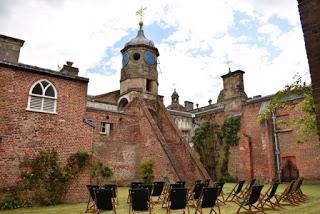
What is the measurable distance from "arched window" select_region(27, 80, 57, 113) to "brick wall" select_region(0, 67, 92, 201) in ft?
0.61

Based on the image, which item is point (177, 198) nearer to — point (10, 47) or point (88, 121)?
point (88, 121)

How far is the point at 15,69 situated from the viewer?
12.0 m

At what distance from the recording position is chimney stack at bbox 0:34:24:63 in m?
17.2

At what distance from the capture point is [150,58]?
25.0m

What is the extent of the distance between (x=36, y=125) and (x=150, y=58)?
1468 centimetres

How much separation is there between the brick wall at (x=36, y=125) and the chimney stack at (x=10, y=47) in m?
6.32

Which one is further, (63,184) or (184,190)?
(63,184)

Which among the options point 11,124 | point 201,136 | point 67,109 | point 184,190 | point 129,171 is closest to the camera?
point 184,190

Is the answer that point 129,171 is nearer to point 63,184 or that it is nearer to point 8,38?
point 63,184

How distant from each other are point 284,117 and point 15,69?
19357 millimetres

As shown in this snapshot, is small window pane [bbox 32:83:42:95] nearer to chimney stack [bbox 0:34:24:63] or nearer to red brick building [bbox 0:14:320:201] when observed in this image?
red brick building [bbox 0:14:320:201]

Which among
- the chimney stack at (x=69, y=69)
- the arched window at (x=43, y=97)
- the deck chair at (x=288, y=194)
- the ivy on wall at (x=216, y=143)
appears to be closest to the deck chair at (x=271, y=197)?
the deck chair at (x=288, y=194)

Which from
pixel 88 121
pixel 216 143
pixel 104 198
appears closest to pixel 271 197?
pixel 104 198

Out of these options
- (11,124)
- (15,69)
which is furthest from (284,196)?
(15,69)
